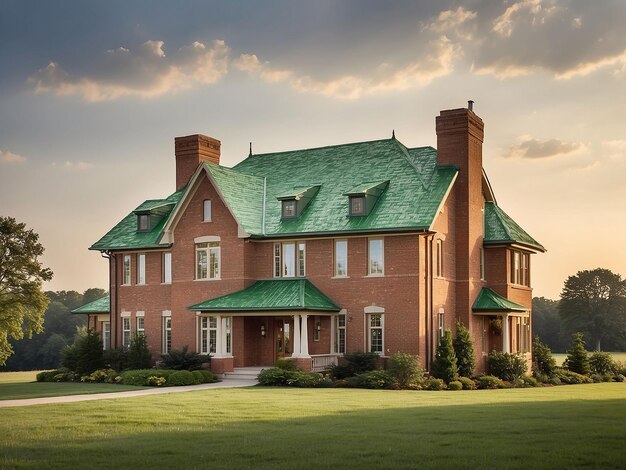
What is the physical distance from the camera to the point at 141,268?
164ft

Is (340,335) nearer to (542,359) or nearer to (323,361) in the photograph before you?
(323,361)

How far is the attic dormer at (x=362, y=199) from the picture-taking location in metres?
43.4

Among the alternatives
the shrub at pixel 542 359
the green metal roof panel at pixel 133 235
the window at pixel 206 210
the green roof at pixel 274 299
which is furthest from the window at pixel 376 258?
the shrub at pixel 542 359

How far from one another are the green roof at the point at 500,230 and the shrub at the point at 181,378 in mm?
17599

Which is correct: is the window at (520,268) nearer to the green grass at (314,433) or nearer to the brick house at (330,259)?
the brick house at (330,259)

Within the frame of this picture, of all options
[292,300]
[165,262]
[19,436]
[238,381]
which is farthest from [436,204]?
[19,436]

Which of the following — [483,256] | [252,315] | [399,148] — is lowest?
[252,315]

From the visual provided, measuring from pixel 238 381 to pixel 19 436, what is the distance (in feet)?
67.4

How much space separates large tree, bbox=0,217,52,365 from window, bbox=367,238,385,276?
2498 cm

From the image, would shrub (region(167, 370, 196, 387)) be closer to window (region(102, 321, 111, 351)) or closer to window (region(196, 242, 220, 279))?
window (region(196, 242, 220, 279))

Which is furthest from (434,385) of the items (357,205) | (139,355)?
(139,355)

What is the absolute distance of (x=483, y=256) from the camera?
48125mm

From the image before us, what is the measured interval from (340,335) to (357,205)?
21.0 feet

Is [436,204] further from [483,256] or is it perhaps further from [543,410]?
[543,410]
